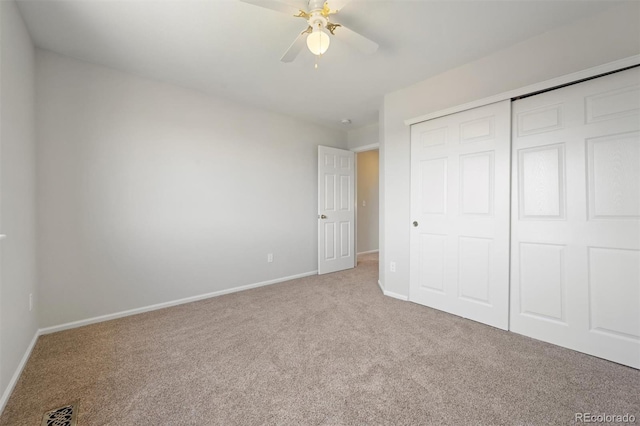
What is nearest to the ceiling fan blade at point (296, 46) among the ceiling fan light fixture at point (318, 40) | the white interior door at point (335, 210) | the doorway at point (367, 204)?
the ceiling fan light fixture at point (318, 40)

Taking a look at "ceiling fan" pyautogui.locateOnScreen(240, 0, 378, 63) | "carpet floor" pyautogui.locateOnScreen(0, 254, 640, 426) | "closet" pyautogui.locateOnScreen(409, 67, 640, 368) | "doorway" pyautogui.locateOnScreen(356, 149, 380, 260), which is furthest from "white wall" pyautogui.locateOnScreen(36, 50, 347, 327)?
"doorway" pyautogui.locateOnScreen(356, 149, 380, 260)

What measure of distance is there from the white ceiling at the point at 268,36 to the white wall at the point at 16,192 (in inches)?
12.6

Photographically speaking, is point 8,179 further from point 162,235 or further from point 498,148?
point 498,148

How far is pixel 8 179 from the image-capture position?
5.19 ft

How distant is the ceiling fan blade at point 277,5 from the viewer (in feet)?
4.83

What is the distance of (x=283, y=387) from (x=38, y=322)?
7.42ft

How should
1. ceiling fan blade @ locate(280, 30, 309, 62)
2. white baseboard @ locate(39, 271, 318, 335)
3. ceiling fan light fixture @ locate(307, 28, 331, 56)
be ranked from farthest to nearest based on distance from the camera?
white baseboard @ locate(39, 271, 318, 335), ceiling fan blade @ locate(280, 30, 309, 62), ceiling fan light fixture @ locate(307, 28, 331, 56)

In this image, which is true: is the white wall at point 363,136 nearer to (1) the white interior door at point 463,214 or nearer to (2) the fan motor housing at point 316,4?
(1) the white interior door at point 463,214

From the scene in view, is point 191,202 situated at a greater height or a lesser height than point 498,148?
lesser

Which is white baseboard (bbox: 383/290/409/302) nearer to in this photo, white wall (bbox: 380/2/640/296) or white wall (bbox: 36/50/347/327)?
white wall (bbox: 380/2/640/296)

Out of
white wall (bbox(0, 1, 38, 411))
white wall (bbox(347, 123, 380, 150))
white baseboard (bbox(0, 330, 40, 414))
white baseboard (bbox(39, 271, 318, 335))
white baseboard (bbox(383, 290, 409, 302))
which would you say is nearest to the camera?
white baseboard (bbox(0, 330, 40, 414))

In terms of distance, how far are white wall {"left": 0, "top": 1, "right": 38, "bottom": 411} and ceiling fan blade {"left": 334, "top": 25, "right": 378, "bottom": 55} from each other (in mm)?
2018

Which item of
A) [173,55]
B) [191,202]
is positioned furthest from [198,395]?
[173,55]

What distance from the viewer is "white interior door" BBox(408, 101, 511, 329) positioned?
7.45ft
